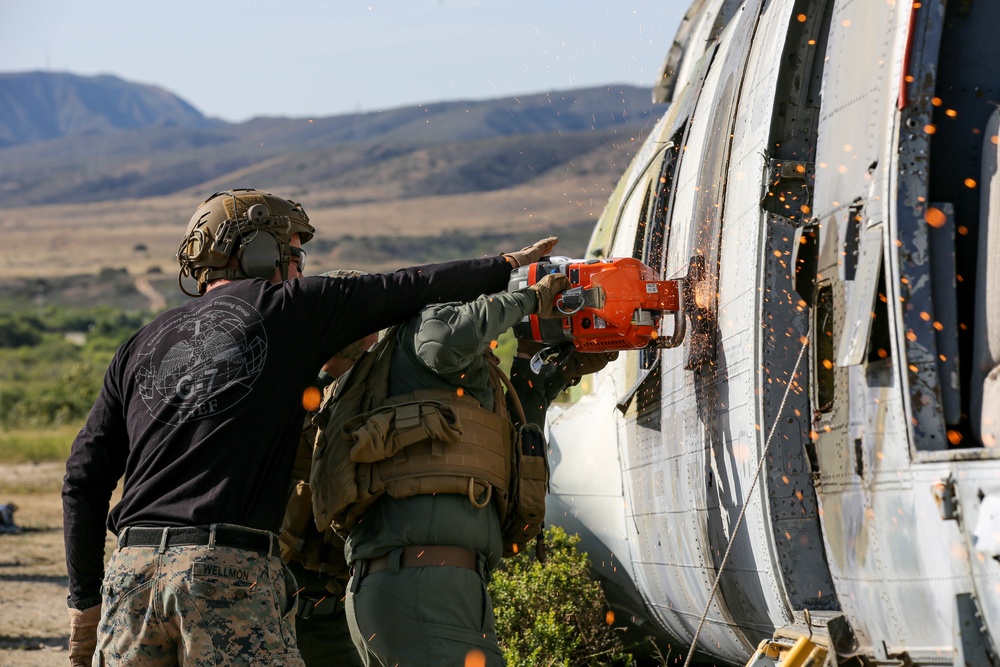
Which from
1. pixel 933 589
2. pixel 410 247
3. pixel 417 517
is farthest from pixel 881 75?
pixel 410 247

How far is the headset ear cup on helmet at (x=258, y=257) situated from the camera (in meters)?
4.62

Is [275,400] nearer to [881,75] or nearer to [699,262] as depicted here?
[699,262]

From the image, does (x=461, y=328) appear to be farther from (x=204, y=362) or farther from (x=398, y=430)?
(x=204, y=362)

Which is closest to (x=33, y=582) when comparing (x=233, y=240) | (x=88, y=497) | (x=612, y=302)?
(x=88, y=497)

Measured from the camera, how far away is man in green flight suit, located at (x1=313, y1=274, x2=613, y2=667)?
4281 millimetres

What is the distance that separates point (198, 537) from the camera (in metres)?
4.00

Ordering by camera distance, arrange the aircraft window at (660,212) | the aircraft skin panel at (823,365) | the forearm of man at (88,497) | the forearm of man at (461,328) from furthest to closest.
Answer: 1. the aircraft window at (660,212)
2. the forearm of man at (88,497)
3. the forearm of man at (461,328)
4. the aircraft skin panel at (823,365)

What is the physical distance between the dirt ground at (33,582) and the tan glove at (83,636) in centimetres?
456

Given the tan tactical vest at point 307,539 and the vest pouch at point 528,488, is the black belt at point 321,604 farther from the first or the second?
the vest pouch at point 528,488

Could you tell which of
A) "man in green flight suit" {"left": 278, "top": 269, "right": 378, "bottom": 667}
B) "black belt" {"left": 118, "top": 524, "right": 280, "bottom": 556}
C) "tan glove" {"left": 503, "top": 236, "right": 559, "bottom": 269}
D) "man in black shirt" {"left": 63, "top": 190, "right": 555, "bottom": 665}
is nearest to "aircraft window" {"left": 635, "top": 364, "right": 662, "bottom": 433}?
"tan glove" {"left": 503, "top": 236, "right": 559, "bottom": 269}

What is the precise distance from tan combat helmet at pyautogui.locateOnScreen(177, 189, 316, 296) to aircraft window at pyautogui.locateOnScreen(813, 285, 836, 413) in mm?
2071

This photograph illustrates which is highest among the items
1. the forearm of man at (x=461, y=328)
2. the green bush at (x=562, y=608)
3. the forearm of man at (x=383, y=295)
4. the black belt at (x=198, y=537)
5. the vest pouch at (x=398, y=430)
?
the forearm of man at (x=383, y=295)

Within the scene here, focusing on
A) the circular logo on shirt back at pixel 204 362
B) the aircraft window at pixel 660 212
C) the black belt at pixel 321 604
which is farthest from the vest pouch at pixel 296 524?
the aircraft window at pixel 660 212

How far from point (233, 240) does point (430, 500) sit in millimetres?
1238
